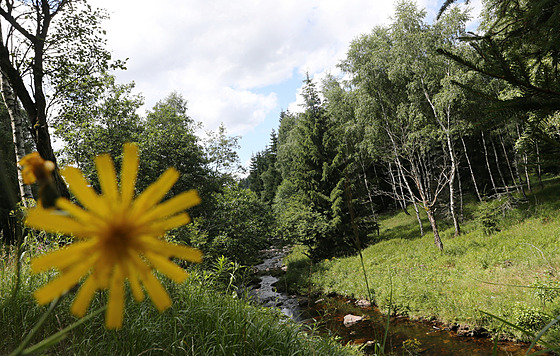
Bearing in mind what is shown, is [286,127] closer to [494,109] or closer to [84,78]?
[84,78]

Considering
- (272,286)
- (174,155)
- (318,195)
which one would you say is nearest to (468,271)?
(272,286)

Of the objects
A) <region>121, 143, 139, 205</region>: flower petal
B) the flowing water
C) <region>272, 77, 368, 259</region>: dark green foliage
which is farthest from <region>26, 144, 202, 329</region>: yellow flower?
<region>272, 77, 368, 259</region>: dark green foliage

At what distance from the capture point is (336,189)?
47.7 feet

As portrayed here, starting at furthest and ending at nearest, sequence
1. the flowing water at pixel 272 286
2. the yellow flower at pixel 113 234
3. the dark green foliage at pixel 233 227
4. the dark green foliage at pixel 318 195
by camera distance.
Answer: the dark green foliage at pixel 318 195
the dark green foliage at pixel 233 227
the flowing water at pixel 272 286
the yellow flower at pixel 113 234

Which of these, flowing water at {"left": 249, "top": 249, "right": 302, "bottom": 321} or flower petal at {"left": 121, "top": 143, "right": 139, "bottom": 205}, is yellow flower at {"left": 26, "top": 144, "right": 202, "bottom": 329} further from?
flowing water at {"left": 249, "top": 249, "right": 302, "bottom": 321}

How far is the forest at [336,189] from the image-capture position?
4.80 feet

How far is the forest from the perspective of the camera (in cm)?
146

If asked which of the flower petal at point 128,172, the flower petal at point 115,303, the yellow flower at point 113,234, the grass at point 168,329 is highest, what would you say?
the flower petal at point 128,172

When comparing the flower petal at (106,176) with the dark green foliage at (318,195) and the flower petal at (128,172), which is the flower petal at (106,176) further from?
the dark green foliage at (318,195)

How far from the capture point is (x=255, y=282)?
12031mm

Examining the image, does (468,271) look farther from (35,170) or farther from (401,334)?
(35,170)

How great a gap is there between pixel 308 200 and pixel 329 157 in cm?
253

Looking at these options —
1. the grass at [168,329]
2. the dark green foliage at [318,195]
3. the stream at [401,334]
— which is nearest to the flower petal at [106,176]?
the grass at [168,329]

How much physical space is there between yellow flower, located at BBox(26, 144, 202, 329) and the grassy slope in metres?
4.92
